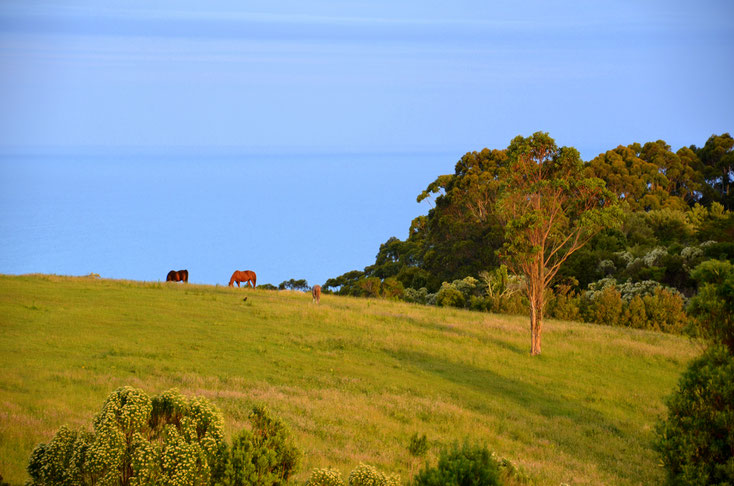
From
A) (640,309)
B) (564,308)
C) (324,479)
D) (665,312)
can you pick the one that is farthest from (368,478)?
(564,308)

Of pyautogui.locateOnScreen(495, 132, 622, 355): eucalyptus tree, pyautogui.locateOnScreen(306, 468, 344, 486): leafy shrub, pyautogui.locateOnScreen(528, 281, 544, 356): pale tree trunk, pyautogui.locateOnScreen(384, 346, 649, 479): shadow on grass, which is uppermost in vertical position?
pyautogui.locateOnScreen(495, 132, 622, 355): eucalyptus tree

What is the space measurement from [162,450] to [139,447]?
1.00 ft

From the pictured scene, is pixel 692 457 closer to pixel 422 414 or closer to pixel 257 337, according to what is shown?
pixel 422 414

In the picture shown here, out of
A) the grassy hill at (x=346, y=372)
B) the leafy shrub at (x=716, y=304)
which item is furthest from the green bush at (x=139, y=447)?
the leafy shrub at (x=716, y=304)

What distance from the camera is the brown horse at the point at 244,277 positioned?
143 ft

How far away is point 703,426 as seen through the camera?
464 inches

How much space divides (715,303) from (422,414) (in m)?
9.18

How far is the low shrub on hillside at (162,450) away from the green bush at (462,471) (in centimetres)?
201

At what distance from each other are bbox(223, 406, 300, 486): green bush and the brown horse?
113 ft

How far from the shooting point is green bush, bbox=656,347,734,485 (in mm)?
11469

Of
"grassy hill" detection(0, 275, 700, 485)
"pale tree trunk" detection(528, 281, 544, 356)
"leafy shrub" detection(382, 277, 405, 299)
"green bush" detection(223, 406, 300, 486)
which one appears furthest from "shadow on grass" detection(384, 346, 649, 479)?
"leafy shrub" detection(382, 277, 405, 299)

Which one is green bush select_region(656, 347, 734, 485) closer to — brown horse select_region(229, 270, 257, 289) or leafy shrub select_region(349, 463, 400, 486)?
leafy shrub select_region(349, 463, 400, 486)

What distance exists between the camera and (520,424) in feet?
64.3

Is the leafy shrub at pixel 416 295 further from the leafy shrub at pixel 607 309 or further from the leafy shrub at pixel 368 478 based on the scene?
the leafy shrub at pixel 368 478
